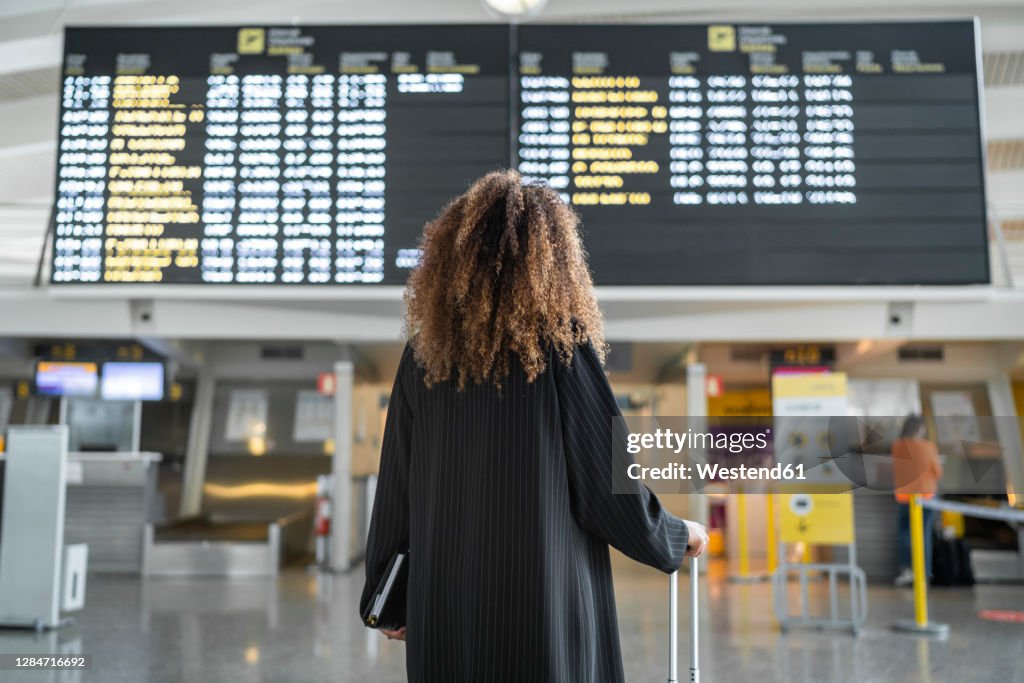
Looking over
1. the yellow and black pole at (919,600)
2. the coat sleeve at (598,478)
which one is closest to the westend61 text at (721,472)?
the coat sleeve at (598,478)

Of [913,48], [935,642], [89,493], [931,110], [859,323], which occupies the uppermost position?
[913,48]

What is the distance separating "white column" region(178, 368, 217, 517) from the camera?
33.0 feet

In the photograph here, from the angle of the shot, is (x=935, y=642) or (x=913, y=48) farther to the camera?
(x=913, y=48)

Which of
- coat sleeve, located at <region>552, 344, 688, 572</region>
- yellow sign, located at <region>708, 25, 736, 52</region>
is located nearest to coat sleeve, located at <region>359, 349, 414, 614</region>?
coat sleeve, located at <region>552, 344, 688, 572</region>

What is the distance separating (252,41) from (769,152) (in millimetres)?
3218

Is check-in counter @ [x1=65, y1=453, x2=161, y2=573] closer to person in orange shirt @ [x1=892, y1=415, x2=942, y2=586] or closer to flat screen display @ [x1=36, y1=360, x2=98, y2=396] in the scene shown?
flat screen display @ [x1=36, y1=360, x2=98, y2=396]

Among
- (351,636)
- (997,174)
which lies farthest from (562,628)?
(997,174)

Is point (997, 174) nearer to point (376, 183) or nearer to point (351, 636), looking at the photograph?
point (376, 183)

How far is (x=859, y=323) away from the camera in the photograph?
21.8ft

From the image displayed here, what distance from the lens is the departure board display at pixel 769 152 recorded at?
5.24m

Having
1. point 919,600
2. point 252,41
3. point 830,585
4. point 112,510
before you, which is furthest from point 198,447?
point 919,600

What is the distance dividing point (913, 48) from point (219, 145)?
4.23m

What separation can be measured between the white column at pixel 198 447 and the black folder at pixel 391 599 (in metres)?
8.86

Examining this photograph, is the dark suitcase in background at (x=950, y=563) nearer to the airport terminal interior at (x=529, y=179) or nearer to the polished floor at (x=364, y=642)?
the polished floor at (x=364, y=642)
